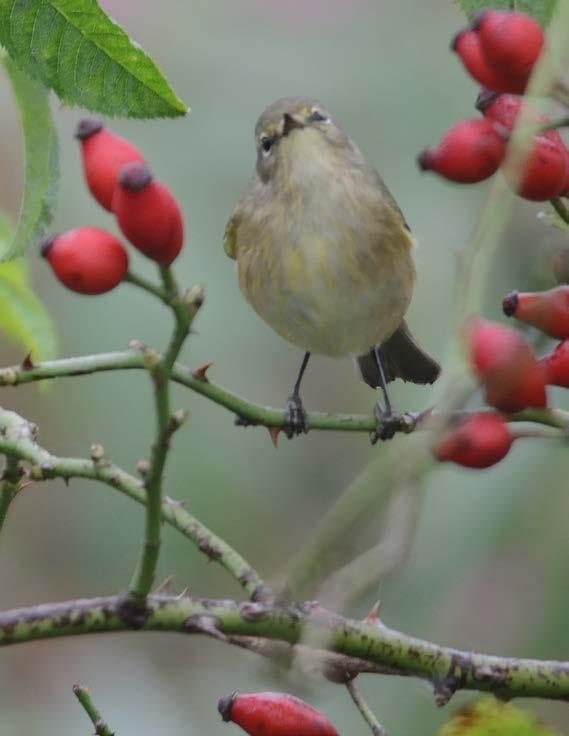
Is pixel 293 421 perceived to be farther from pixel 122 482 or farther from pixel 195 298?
pixel 195 298

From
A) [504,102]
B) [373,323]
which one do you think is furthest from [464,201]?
[504,102]

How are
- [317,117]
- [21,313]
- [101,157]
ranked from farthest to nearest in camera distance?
[317,117] → [21,313] → [101,157]

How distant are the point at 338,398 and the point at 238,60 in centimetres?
152

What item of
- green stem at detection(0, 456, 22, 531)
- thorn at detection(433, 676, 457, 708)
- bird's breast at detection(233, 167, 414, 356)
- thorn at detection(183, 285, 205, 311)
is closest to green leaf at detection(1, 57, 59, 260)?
green stem at detection(0, 456, 22, 531)

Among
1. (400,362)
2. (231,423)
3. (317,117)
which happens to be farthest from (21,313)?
(231,423)

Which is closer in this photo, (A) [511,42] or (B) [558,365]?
(A) [511,42]

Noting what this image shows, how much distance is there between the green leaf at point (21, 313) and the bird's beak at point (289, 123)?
1344mm

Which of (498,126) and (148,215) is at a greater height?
(498,126)

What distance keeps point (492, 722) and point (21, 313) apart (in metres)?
1.68

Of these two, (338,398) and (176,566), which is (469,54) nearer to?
(176,566)

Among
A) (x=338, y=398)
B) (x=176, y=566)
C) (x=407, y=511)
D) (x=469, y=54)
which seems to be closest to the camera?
(x=407, y=511)

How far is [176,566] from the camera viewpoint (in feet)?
17.2

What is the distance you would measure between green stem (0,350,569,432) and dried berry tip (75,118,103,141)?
32cm

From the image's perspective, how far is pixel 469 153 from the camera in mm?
2088
